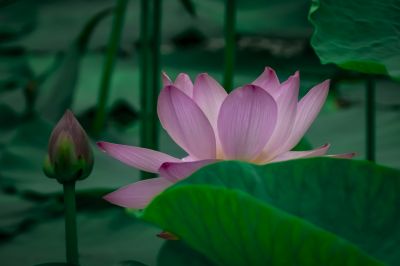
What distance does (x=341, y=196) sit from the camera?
2.13 ft

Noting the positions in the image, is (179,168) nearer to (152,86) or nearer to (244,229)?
(244,229)

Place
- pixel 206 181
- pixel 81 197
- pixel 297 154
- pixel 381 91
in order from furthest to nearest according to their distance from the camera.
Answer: pixel 381 91 < pixel 81 197 < pixel 297 154 < pixel 206 181

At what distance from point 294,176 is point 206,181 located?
0.24 feet

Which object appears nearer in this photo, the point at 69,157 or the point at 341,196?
the point at 341,196

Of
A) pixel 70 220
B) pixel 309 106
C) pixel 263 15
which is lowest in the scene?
pixel 70 220

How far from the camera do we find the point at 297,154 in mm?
747

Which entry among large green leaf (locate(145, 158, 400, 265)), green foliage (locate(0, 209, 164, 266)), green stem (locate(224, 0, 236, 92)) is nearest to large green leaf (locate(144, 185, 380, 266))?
large green leaf (locate(145, 158, 400, 265))

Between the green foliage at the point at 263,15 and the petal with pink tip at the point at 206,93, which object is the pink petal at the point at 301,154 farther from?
the green foliage at the point at 263,15

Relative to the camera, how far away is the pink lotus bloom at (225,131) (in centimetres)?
69

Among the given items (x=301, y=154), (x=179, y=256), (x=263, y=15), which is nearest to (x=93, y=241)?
(x=179, y=256)

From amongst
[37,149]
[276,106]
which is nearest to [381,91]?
[37,149]

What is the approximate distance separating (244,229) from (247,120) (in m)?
0.12

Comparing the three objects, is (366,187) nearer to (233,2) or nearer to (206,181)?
(206,181)

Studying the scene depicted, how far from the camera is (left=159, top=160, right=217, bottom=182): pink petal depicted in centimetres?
67
